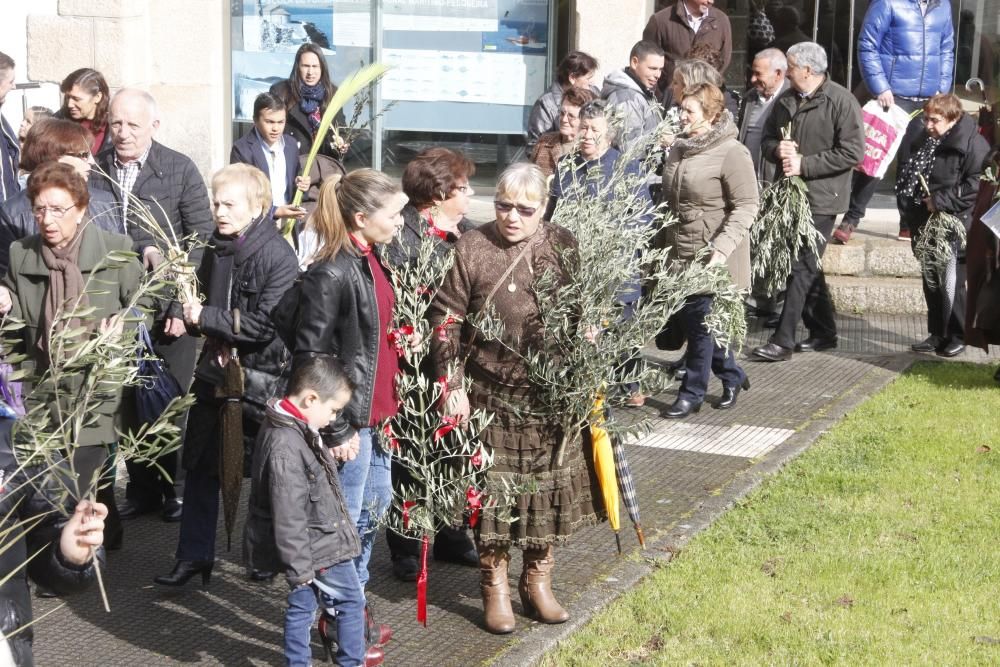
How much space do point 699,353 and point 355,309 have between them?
383 centimetres

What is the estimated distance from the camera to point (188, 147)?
13367 mm

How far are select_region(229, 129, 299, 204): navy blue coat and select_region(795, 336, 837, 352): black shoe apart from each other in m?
4.08

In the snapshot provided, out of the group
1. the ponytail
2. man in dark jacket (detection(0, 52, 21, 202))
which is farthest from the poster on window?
the ponytail

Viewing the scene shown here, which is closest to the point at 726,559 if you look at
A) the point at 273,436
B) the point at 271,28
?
the point at 273,436

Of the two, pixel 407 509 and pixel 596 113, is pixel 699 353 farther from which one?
pixel 407 509

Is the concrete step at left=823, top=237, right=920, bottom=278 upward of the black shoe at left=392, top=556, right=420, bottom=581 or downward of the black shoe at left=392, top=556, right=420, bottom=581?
upward

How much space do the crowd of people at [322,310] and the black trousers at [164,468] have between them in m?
0.01

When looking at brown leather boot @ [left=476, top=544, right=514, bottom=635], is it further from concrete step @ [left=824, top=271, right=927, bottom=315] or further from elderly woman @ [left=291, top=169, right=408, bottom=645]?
concrete step @ [left=824, top=271, right=927, bottom=315]

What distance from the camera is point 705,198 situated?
8.37 metres

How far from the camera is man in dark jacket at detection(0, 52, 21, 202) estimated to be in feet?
26.4

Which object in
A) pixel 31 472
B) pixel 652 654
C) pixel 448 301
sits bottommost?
pixel 652 654

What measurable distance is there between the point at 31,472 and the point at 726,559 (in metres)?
3.27

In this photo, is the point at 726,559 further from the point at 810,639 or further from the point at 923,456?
the point at 923,456

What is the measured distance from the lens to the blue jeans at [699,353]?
8.53 m
